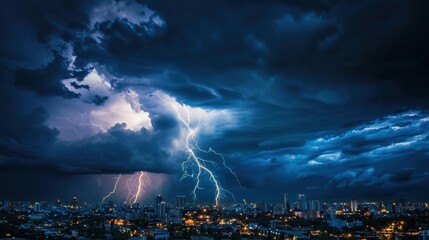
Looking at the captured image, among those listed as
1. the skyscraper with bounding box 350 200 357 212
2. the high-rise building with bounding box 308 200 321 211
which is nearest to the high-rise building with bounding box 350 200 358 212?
the skyscraper with bounding box 350 200 357 212

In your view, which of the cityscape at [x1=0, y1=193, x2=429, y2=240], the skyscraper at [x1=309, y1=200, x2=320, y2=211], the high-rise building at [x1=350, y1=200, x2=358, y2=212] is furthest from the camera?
the high-rise building at [x1=350, y1=200, x2=358, y2=212]

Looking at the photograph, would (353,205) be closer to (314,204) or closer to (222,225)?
(314,204)

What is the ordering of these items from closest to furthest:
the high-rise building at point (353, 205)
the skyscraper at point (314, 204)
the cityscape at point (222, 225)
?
the cityscape at point (222, 225) → the skyscraper at point (314, 204) → the high-rise building at point (353, 205)

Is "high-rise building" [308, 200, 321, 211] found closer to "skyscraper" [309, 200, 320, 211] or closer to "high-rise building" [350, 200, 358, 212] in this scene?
"skyscraper" [309, 200, 320, 211]

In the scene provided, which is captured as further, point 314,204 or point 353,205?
point 353,205

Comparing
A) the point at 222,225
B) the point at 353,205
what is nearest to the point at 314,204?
the point at 353,205

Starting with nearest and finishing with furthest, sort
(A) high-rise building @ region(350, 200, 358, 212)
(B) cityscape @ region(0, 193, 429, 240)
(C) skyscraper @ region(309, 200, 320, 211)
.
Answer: (B) cityscape @ region(0, 193, 429, 240) → (C) skyscraper @ region(309, 200, 320, 211) → (A) high-rise building @ region(350, 200, 358, 212)

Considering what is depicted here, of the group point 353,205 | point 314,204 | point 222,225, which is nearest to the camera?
point 222,225

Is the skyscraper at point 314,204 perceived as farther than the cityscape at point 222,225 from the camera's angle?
Yes

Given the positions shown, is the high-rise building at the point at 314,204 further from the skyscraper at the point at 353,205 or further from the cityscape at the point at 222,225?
the skyscraper at the point at 353,205

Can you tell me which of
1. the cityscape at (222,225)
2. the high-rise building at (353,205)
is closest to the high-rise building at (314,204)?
the cityscape at (222,225)

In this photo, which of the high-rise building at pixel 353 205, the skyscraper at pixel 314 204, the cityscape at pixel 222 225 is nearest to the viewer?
the cityscape at pixel 222 225
